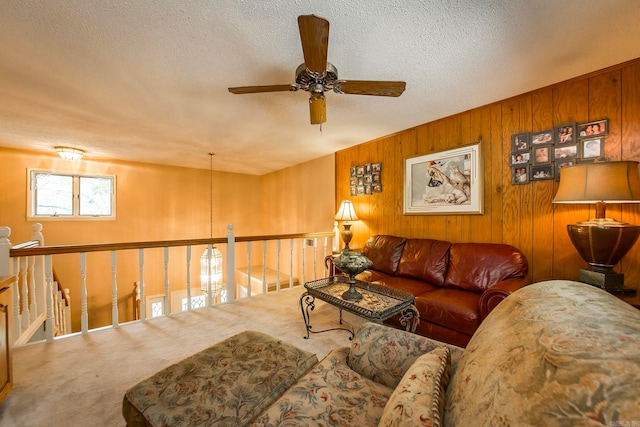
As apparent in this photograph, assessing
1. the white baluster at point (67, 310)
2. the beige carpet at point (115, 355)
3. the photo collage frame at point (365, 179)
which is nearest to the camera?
the beige carpet at point (115, 355)

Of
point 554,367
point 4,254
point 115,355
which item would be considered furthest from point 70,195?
point 554,367

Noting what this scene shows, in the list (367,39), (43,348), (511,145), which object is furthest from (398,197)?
(43,348)

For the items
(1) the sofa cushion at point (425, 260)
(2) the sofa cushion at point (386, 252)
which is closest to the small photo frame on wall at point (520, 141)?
(1) the sofa cushion at point (425, 260)

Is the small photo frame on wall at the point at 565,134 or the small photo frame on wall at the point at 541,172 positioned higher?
the small photo frame on wall at the point at 565,134

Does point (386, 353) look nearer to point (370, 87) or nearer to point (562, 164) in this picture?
point (370, 87)

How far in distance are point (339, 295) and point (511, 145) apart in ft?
7.08

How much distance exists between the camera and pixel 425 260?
8.61 ft

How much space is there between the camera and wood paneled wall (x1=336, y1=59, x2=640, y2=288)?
185 centimetres

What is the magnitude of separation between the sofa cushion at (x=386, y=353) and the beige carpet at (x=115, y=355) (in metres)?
0.94

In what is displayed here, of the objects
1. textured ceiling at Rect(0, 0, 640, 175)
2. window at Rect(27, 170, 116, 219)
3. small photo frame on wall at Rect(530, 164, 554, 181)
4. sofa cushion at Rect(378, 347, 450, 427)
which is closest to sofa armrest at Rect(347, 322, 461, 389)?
sofa cushion at Rect(378, 347, 450, 427)

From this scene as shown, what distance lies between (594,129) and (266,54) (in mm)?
2559

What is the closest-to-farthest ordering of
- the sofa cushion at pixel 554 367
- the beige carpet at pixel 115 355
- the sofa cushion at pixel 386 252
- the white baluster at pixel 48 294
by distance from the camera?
the sofa cushion at pixel 554 367, the beige carpet at pixel 115 355, the white baluster at pixel 48 294, the sofa cushion at pixel 386 252

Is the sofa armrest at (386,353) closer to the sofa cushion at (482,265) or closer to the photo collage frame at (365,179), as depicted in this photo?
the sofa cushion at (482,265)

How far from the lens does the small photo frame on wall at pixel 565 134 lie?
2051mm
